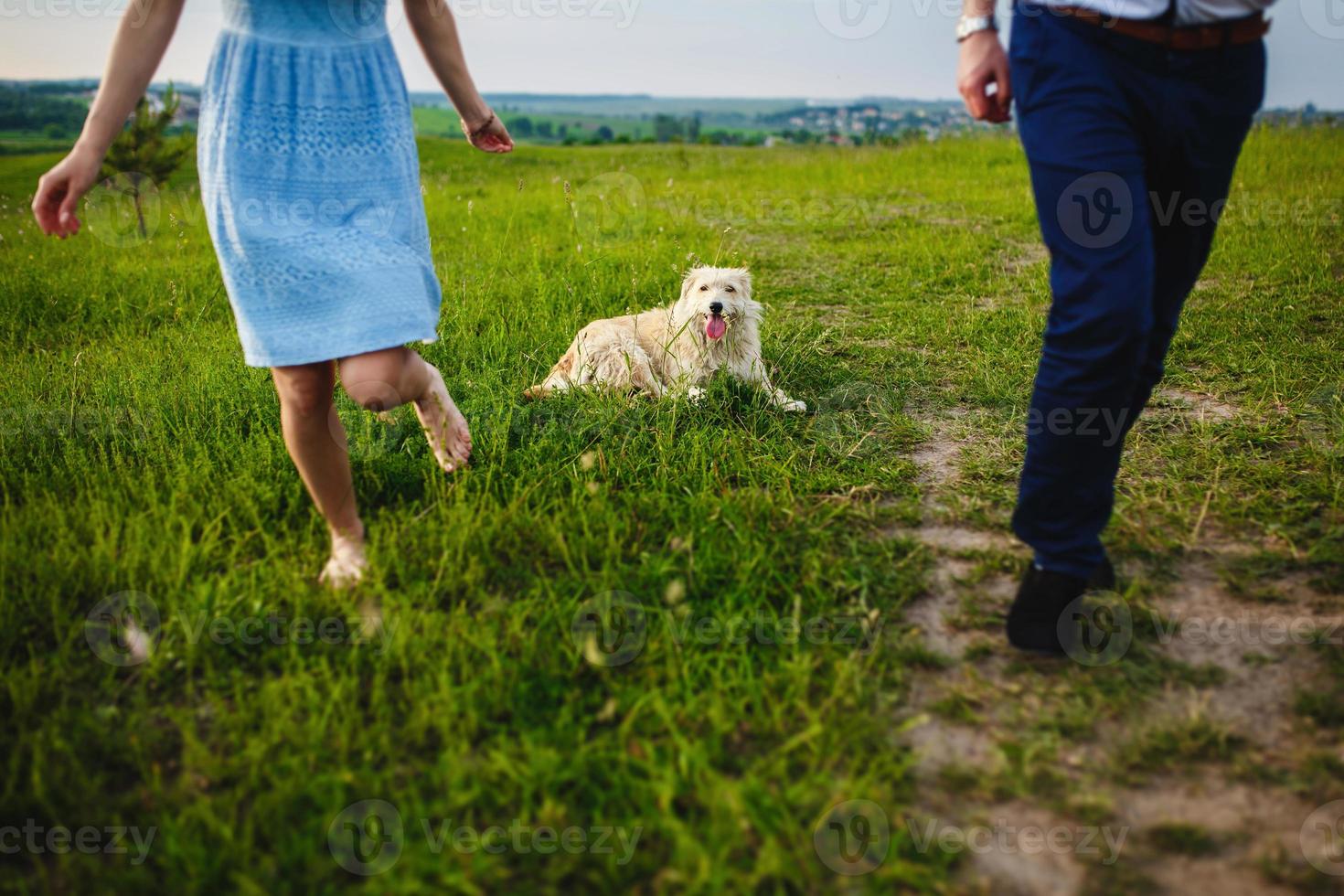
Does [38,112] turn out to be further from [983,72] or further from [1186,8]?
[1186,8]

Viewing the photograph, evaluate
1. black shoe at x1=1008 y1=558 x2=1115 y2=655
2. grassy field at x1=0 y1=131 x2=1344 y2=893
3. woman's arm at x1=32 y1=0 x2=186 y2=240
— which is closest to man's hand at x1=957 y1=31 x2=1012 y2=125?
black shoe at x1=1008 y1=558 x2=1115 y2=655

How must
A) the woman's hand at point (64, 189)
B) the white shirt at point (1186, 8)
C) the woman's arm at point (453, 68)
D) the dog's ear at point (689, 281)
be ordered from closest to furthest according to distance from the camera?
the white shirt at point (1186, 8), the woman's hand at point (64, 189), the woman's arm at point (453, 68), the dog's ear at point (689, 281)

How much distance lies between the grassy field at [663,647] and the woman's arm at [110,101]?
3.52 feet

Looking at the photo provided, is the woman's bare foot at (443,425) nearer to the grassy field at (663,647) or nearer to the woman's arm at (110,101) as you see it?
the grassy field at (663,647)

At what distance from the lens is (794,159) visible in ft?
54.0

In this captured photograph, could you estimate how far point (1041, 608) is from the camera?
7.71 ft

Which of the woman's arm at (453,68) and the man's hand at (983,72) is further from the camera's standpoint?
the woman's arm at (453,68)

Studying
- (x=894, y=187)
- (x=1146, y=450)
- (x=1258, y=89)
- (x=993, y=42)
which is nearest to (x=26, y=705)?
(x=993, y=42)

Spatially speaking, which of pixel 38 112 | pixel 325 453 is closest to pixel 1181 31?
pixel 325 453

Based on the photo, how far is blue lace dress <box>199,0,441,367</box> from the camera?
2250 millimetres

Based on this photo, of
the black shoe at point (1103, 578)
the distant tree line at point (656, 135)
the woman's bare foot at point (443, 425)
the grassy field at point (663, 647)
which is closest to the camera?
the grassy field at point (663, 647)

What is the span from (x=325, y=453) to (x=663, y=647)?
3.94 feet

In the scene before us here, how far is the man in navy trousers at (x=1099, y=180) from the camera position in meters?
2.06

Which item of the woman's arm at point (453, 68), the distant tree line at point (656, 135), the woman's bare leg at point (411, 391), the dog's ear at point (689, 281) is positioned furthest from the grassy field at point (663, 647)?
the distant tree line at point (656, 135)
